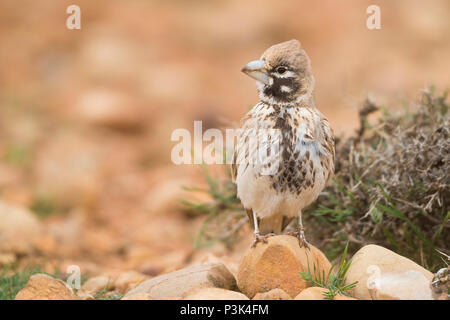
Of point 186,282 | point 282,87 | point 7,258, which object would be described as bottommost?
point 7,258

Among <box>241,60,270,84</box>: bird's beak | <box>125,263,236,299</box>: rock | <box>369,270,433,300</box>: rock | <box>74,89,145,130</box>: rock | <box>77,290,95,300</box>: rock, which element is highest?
<box>241,60,270,84</box>: bird's beak

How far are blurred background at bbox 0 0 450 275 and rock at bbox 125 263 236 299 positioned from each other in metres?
1.51

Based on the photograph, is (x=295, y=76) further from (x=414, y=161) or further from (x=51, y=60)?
(x=51, y=60)

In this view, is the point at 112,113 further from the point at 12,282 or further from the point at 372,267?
the point at 372,267

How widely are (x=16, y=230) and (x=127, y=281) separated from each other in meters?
2.14

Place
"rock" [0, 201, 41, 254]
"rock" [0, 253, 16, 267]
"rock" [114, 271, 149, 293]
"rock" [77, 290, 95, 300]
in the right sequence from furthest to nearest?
"rock" [0, 201, 41, 254] → "rock" [0, 253, 16, 267] → "rock" [114, 271, 149, 293] → "rock" [77, 290, 95, 300]

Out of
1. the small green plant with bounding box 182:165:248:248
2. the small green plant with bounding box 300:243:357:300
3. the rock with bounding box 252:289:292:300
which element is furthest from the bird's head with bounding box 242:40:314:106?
the small green plant with bounding box 182:165:248:248

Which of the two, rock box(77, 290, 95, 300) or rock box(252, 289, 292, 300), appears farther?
rock box(77, 290, 95, 300)

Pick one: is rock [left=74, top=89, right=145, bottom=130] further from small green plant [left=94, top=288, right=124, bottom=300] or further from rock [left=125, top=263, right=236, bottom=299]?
rock [left=125, top=263, right=236, bottom=299]

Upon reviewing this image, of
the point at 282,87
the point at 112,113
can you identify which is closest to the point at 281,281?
the point at 282,87

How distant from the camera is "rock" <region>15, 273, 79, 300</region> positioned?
148 inches

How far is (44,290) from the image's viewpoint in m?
3.76

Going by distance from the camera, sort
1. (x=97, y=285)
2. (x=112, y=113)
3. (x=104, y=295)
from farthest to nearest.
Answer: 1. (x=112, y=113)
2. (x=97, y=285)
3. (x=104, y=295)
